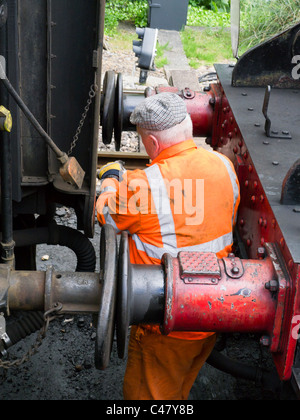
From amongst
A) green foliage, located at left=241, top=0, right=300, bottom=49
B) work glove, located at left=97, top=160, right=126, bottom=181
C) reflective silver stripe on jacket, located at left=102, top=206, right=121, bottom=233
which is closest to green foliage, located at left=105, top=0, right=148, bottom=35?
green foliage, located at left=241, top=0, right=300, bottom=49

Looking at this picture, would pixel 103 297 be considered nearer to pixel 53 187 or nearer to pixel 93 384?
pixel 53 187

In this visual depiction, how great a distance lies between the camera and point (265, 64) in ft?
12.3

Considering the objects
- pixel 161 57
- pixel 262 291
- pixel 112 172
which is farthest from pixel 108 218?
pixel 161 57

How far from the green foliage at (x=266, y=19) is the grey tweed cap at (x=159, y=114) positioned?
7.17m

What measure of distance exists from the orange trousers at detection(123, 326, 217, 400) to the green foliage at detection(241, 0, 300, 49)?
7.41m

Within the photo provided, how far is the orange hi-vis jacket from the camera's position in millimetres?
2627

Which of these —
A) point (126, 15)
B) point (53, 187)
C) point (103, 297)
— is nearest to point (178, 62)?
point (126, 15)

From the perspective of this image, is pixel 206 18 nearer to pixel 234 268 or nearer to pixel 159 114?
pixel 159 114

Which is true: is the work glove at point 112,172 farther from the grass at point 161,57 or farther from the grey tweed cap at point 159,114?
the grass at point 161,57

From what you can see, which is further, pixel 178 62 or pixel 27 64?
pixel 178 62

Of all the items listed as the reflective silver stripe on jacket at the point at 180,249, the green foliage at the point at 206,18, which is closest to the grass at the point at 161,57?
the green foliage at the point at 206,18

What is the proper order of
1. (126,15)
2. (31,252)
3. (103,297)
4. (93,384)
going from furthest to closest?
1. (126,15)
2. (31,252)
3. (93,384)
4. (103,297)

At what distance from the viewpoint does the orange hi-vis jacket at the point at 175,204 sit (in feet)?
8.62

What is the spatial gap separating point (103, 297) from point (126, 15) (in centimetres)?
991
